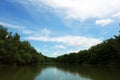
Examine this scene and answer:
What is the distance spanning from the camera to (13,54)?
61.6 meters

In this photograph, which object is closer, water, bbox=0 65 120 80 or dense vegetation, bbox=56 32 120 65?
water, bbox=0 65 120 80

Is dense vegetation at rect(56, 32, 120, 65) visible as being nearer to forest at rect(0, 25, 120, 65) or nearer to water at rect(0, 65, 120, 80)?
forest at rect(0, 25, 120, 65)

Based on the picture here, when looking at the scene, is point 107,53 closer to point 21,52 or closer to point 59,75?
point 21,52

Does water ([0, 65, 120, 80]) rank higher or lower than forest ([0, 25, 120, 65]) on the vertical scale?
lower

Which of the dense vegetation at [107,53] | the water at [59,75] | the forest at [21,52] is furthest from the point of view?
the dense vegetation at [107,53]

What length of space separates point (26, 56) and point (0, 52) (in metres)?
14.1

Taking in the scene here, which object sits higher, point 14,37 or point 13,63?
point 14,37

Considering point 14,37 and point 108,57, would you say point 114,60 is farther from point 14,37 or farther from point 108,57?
point 14,37

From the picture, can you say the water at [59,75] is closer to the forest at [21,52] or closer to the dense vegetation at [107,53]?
the forest at [21,52]

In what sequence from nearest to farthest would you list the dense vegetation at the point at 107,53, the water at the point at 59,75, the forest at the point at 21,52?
the water at the point at 59,75, the forest at the point at 21,52, the dense vegetation at the point at 107,53

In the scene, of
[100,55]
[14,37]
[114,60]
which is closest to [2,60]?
[14,37]

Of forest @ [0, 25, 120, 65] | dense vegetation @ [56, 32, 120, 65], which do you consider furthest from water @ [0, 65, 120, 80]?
dense vegetation @ [56, 32, 120, 65]

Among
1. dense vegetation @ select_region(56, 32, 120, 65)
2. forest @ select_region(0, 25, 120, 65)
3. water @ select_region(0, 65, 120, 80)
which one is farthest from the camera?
dense vegetation @ select_region(56, 32, 120, 65)

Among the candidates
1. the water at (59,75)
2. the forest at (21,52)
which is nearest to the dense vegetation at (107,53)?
the forest at (21,52)
